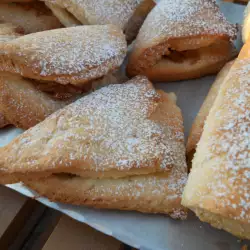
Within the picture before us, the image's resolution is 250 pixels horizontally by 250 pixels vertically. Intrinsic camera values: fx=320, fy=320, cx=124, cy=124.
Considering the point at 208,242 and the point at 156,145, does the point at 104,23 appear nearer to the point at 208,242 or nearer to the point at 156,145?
the point at 156,145

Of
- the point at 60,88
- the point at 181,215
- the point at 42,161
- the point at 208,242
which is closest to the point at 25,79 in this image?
the point at 60,88

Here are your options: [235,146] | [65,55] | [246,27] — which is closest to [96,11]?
[65,55]

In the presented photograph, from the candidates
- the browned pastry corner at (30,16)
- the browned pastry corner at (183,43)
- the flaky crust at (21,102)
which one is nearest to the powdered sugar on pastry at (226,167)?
the browned pastry corner at (183,43)

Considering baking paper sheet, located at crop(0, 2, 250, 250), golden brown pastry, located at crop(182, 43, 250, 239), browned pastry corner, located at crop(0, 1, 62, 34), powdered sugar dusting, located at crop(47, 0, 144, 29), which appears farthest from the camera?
browned pastry corner, located at crop(0, 1, 62, 34)

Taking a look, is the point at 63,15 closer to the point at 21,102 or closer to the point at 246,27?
the point at 21,102

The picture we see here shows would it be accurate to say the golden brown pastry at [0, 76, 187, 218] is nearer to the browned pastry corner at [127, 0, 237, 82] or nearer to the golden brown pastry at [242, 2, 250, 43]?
the browned pastry corner at [127, 0, 237, 82]

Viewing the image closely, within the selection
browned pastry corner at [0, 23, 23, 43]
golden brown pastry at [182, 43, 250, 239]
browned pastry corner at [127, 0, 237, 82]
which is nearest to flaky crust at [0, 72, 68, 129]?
browned pastry corner at [0, 23, 23, 43]

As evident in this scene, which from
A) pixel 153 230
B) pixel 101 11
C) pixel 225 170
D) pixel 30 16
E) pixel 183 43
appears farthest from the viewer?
pixel 30 16
